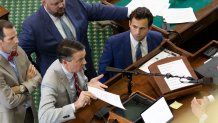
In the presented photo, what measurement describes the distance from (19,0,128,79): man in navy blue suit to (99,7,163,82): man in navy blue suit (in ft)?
1.27

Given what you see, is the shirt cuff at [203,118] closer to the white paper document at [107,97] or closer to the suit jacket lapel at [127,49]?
the white paper document at [107,97]

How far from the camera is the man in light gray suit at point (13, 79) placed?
2.93 meters

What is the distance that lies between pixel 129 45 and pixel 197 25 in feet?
2.96

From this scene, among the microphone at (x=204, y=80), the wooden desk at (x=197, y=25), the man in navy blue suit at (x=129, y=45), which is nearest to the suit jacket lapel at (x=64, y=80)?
the man in navy blue suit at (x=129, y=45)

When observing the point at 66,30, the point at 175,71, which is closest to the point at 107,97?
the point at 175,71

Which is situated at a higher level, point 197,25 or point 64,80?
point 197,25

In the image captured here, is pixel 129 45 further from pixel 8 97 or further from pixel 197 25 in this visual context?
pixel 8 97

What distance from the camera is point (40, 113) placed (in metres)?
2.80

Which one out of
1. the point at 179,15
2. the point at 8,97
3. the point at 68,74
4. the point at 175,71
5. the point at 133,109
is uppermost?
the point at 179,15

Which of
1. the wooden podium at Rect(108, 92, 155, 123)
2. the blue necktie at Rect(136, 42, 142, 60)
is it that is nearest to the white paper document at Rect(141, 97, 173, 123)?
the wooden podium at Rect(108, 92, 155, 123)

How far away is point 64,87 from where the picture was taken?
2.94m

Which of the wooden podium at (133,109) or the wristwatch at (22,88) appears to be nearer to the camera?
the wooden podium at (133,109)

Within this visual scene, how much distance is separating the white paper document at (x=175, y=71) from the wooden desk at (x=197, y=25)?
698 mm

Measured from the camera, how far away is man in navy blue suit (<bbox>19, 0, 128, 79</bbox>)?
3.48m
